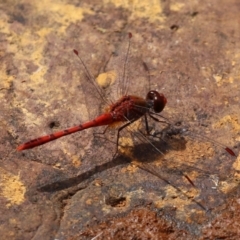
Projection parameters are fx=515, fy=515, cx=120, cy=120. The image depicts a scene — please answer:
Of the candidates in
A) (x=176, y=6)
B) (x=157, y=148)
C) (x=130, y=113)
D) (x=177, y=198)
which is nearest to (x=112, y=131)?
(x=130, y=113)

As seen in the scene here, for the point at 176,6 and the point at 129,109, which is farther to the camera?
the point at 176,6

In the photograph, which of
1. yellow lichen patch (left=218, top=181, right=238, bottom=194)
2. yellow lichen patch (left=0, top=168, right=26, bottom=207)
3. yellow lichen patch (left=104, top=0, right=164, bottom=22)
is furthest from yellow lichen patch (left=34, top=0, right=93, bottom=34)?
yellow lichen patch (left=218, top=181, right=238, bottom=194)

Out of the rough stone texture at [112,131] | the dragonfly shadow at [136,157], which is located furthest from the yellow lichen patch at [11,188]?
the dragonfly shadow at [136,157]

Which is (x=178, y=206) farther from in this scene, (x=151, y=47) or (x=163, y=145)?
(x=151, y=47)

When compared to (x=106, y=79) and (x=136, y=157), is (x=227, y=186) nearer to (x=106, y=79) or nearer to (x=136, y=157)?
(x=136, y=157)

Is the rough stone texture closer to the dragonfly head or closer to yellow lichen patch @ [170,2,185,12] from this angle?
yellow lichen patch @ [170,2,185,12]

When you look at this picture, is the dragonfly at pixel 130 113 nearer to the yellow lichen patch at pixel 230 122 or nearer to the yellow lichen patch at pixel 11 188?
the yellow lichen patch at pixel 230 122
